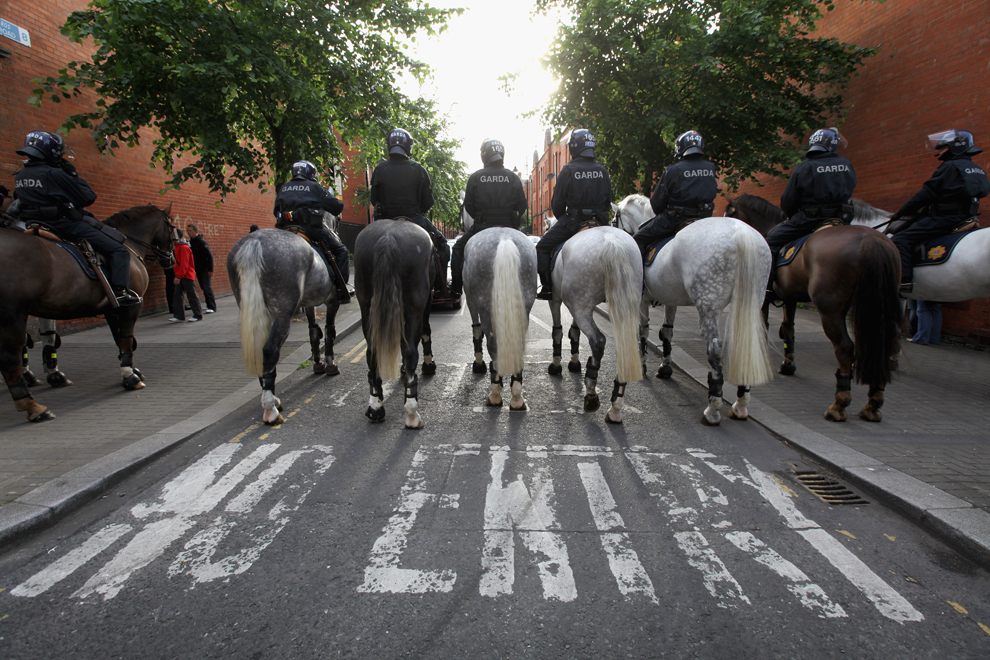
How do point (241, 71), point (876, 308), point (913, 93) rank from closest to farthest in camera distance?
point (876, 308) < point (241, 71) < point (913, 93)

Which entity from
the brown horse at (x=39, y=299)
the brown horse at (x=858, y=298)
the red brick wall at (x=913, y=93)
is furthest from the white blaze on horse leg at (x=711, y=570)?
the red brick wall at (x=913, y=93)

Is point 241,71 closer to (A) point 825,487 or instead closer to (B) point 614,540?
(B) point 614,540

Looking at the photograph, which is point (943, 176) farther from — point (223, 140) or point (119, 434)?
point (223, 140)

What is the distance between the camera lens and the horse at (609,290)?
15.1ft

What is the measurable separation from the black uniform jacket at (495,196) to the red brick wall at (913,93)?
725 cm

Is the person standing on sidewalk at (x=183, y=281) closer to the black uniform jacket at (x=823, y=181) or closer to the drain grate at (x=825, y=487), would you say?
the black uniform jacket at (x=823, y=181)

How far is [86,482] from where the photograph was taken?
3.47m

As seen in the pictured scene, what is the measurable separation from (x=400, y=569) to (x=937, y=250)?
6284 millimetres

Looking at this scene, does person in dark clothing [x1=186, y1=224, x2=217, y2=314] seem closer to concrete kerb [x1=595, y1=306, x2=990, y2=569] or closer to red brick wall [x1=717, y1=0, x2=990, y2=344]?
concrete kerb [x1=595, y1=306, x2=990, y2=569]

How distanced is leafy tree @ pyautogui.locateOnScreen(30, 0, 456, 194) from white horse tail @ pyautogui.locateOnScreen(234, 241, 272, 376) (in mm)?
3469

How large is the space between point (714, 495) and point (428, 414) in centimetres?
282

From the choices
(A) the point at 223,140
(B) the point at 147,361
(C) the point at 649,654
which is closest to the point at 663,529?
(C) the point at 649,654

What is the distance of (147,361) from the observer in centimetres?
750

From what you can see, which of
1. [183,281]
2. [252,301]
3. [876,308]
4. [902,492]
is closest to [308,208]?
[252,301]
